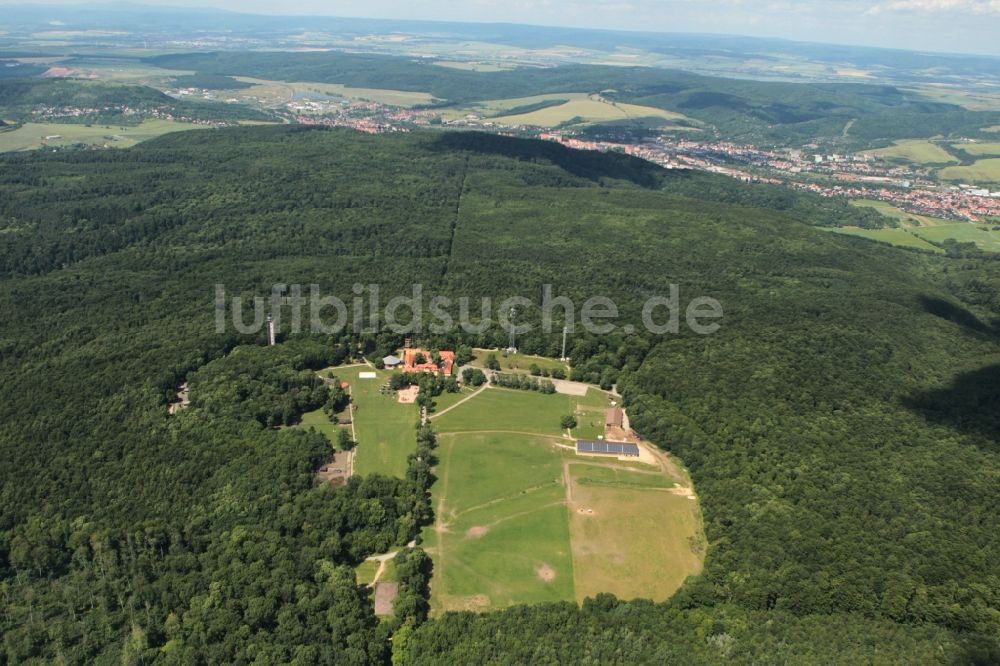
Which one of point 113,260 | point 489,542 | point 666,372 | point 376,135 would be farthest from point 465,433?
point 376,135

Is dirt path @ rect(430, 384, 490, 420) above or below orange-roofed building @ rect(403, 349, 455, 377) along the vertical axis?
below

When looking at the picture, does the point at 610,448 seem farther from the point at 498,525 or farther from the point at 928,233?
the point at 928,233

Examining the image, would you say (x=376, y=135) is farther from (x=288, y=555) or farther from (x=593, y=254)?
(x=288, y=555)

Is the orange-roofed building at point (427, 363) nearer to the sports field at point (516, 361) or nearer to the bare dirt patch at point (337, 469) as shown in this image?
the sports field at point (516, 361)

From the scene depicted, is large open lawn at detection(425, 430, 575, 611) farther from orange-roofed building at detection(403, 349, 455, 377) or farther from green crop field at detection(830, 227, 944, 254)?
green crop field at detection(830, 227, 944, 254)

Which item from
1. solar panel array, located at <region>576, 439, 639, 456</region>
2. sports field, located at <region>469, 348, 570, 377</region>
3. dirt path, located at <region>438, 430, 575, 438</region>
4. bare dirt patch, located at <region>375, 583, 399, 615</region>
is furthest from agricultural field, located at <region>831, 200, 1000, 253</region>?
bare dirt patch, located at <region>375, 583, 399, 615</region>

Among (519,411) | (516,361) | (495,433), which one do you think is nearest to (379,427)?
(495,433)
